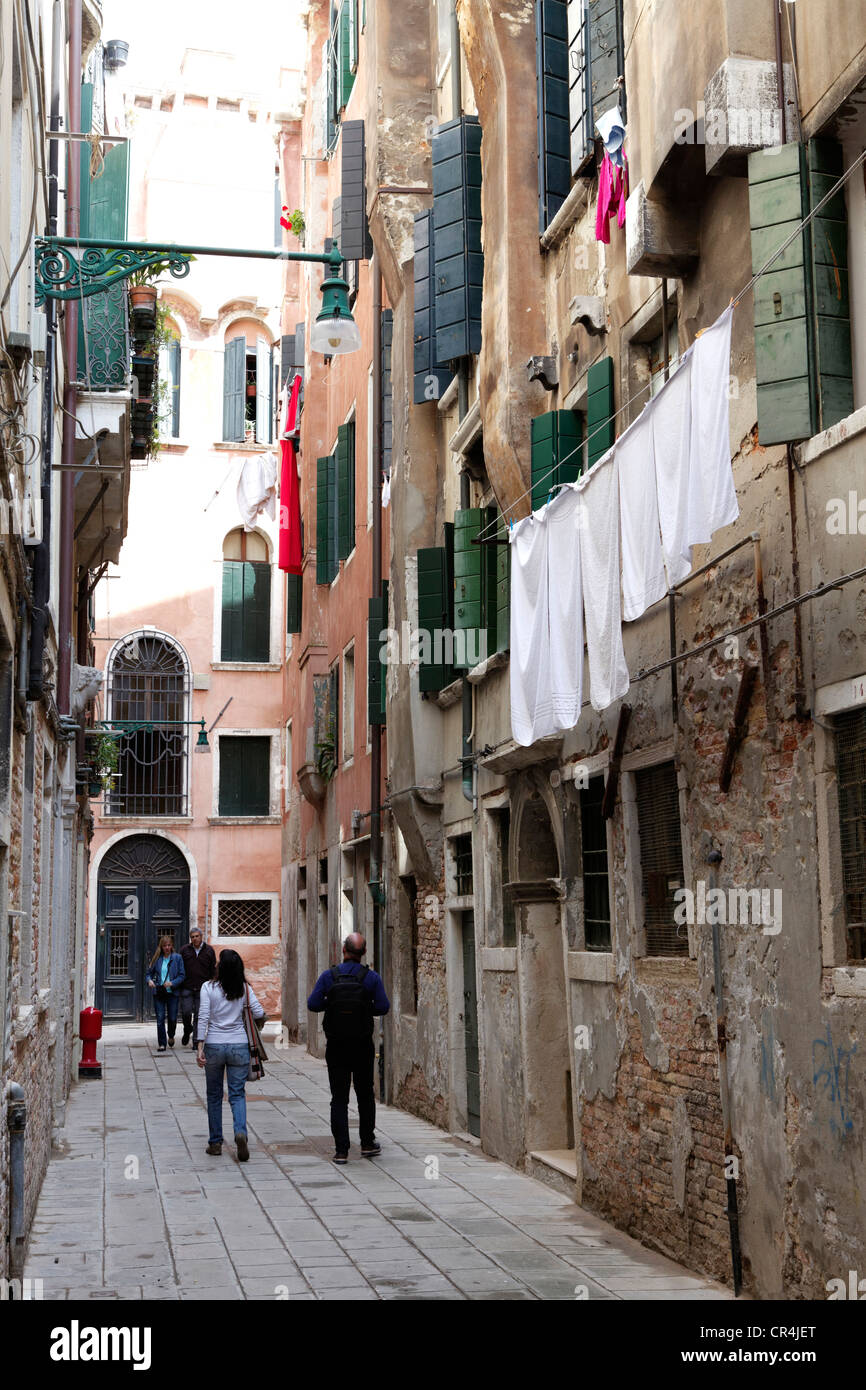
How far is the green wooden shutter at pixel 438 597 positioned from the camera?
46.9 feet

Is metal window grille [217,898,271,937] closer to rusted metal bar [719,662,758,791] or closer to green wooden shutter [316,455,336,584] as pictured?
green wooden shutter [316,455,336,584]

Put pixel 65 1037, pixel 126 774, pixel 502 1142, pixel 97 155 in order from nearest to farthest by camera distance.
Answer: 1. pixel 502 1142
2. pixel 97 155
3. pixel 65 1037
4. pixel 126 774

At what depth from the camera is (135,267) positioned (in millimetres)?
8453

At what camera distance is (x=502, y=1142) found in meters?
12.2

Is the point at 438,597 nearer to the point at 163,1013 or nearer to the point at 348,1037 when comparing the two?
the point at 348,1037

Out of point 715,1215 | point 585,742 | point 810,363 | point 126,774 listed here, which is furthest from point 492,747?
point 126,774

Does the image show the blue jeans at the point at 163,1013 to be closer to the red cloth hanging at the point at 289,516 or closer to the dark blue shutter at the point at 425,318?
the red cloth hanging at the point at 289,516

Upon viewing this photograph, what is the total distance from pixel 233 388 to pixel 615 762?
979 inches

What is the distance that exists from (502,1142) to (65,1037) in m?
5.69

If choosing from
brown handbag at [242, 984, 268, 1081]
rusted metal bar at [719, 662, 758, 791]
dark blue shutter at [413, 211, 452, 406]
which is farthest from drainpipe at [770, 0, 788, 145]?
brown handbag at [242, 984, 268, 1081]

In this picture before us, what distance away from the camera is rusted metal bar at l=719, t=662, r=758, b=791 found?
7391 millimetres

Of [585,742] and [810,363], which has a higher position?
[810,363]

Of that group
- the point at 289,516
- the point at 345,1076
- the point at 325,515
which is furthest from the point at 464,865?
the point at 289,516
